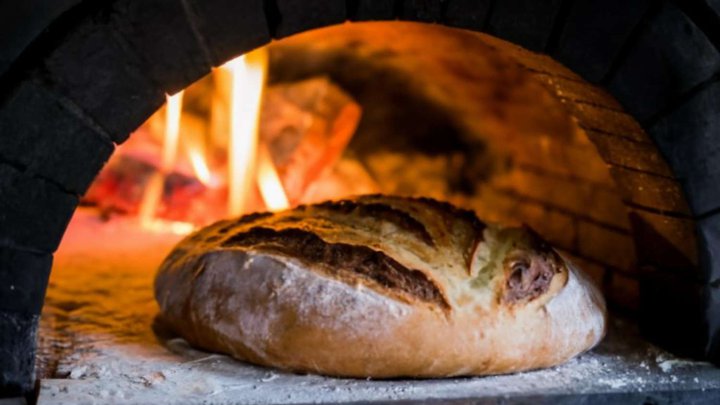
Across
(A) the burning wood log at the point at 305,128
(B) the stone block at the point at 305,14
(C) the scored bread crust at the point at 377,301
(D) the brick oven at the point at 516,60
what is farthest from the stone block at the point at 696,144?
(A) the burning wood log at the point at 305,128

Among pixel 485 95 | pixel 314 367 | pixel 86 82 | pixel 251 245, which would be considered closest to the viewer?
pixel 86 82

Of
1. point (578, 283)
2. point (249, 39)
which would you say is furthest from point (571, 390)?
point (249, 39)

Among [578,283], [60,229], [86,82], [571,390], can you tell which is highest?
[86,82]

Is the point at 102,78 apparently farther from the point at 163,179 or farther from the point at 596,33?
the point at 163,179

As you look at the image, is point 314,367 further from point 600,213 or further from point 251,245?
point 600,213

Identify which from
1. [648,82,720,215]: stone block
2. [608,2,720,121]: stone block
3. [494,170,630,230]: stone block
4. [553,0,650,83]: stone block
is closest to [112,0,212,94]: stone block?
[553,0,650,83]: stone block

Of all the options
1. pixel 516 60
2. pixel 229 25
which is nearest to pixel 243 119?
pixel 516 60
